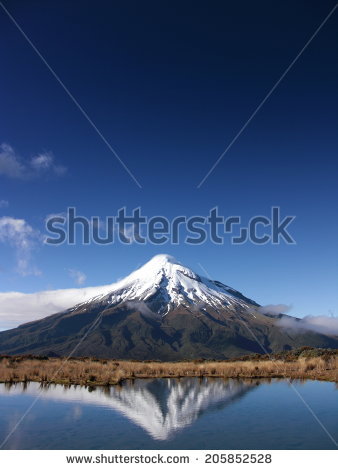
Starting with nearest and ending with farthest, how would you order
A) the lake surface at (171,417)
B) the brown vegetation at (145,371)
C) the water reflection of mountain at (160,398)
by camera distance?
the lake surface at (171,417) < the water reflection of mountain at (160,398) < the brown vegetation at (145,371)

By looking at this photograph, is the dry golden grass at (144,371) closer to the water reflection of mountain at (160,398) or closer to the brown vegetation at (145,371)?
the brown vegetation at (145,371)

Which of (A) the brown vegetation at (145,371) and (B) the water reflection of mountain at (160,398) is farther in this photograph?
(A) the brown vegetation at (145,371)

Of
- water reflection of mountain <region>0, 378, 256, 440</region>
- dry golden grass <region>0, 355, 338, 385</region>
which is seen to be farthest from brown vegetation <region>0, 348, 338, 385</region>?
water reflection of mountain <region>0, 378, 256, 440</region>

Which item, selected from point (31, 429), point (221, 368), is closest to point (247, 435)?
point (31, 429)

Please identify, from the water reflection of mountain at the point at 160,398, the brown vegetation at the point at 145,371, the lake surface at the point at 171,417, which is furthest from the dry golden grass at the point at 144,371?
the lake surface at the point at 171,417
